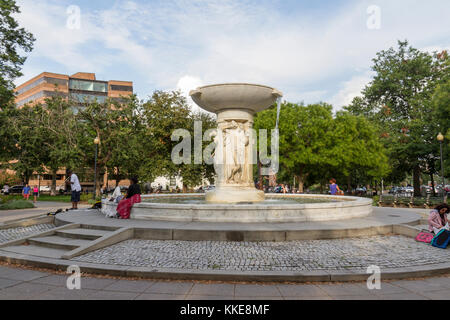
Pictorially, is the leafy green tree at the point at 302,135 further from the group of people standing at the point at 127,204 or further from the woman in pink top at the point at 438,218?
the group of people standing at the point at 127,204

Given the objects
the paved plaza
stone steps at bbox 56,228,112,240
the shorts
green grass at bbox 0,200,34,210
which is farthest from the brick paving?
green grass at bbox 0,200,34,210

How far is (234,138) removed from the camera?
12.3m

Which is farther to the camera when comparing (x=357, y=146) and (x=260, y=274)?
(x=357, y=146)

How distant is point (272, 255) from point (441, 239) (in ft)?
14.2

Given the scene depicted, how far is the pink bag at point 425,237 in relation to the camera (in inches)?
287

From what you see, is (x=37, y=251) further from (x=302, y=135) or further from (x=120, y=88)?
(x=120, y=88)

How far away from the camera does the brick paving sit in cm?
538

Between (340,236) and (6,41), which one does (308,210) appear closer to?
(340,236)

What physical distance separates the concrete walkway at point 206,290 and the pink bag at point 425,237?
2.61 m

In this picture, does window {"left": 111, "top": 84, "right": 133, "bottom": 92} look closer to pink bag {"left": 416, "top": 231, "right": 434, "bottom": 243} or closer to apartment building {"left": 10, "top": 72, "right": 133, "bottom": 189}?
apartment building {"left": 10, "top": 72, "right": 133, "bottom": 189}

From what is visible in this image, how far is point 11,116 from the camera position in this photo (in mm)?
26484

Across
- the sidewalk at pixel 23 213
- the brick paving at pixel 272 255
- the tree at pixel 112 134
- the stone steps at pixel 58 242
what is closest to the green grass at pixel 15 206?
the sidewalk at pixel 23 213

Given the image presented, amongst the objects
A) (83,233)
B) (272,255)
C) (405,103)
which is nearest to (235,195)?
(272,255)

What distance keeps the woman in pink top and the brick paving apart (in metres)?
0.65
